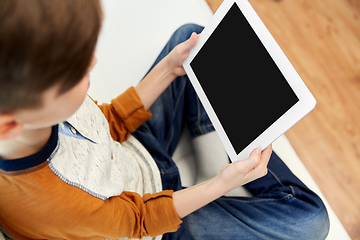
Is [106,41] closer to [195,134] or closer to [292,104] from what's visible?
[195,134]

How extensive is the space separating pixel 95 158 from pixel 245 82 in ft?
1.07

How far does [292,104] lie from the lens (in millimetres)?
417

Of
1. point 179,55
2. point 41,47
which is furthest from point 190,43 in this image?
point 41,47

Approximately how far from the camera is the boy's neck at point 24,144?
0.36 m

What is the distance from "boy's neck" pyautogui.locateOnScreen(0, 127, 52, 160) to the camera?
1.17ft

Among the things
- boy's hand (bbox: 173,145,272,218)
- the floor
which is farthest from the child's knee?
the floor

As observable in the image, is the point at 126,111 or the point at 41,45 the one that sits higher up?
the point at 41,45

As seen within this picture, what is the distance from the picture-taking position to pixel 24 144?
0.37 metres

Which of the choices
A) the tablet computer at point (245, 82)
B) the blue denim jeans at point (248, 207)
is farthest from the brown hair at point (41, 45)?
the blue denim jeans at point (248, 207)

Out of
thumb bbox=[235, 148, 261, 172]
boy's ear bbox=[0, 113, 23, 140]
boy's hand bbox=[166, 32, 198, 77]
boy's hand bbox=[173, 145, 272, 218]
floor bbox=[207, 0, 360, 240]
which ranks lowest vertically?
floor bbox=[207, 0, 360, 240]

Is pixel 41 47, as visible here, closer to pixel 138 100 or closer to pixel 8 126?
pixel 8 126

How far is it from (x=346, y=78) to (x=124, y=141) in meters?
1.04

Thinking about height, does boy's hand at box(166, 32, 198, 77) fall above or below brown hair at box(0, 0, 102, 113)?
below

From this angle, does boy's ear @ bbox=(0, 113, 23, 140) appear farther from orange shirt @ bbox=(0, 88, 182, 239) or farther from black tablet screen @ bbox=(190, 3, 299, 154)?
black tablet screen @ bbox=(190, 3, 299, 154)
